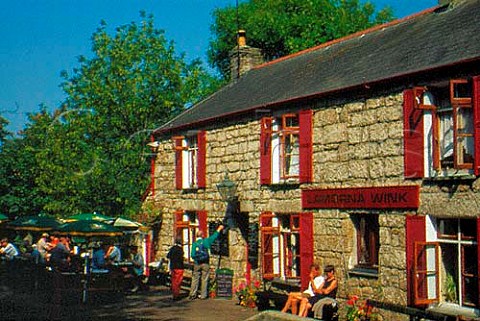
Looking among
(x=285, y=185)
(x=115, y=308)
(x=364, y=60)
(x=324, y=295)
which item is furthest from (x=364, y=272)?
(x=115, y=308)

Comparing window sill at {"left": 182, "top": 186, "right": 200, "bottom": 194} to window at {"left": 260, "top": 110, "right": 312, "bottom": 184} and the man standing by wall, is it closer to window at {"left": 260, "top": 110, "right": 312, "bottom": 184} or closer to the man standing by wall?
the man standing by wall

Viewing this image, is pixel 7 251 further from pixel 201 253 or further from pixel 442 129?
pixel 442 129

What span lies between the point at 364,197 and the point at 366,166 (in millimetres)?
594

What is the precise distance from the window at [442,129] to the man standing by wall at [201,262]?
695 centimetres

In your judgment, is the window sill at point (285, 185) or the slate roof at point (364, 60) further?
the window sill at point (285, 185)

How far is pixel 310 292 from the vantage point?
51.1ft

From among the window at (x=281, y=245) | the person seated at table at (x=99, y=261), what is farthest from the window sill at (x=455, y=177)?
the person seated at table at (x=99, y=261)

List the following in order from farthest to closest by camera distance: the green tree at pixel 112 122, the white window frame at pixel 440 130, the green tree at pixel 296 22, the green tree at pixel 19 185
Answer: the green tree at pixel 19 185 → the green tree at pixel 296 22 → the green tree at pixel 112 122 → the white window frame at pixel 440 130

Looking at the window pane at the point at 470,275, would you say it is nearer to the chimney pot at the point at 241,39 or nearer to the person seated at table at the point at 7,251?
the chimney pot at the point at 241,39

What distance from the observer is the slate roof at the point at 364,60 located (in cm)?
1445

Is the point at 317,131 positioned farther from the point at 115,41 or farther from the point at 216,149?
the point at 115,41

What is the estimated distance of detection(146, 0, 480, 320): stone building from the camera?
43.5ft

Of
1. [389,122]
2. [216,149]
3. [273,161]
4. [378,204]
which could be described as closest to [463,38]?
[389,122]

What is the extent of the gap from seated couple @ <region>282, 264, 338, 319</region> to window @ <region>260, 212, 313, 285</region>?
1.65 m
